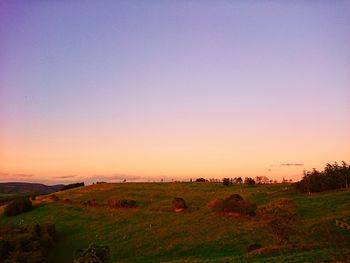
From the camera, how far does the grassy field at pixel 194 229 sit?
36531 millimetres

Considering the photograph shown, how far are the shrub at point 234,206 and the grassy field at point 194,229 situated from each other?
1.47m

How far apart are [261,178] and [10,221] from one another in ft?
172

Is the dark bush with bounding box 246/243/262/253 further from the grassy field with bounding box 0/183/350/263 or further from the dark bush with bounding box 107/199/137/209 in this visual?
the dark bush with bounding box 107/199/137/209

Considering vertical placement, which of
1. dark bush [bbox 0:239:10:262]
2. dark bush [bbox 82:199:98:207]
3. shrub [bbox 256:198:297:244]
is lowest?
dark bush [bbox 0:239:10:262]

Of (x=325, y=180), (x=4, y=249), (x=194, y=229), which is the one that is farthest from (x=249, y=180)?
(x=4, y=249)

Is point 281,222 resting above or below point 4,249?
above

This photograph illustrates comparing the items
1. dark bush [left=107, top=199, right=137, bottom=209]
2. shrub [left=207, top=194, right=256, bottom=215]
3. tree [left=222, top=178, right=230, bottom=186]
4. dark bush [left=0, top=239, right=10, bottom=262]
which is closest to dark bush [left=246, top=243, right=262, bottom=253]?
shrub [left=207, top=194, right=256, bottom=215]

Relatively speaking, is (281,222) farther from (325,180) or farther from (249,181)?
(249,181)

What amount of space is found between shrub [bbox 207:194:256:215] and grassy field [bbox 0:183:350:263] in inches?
58.0

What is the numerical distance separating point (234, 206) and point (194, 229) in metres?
7.67

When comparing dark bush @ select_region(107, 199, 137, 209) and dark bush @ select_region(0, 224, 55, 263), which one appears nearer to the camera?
dark bush @ select_region(0, 224, 55, 263)

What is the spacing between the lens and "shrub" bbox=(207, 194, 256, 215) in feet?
179

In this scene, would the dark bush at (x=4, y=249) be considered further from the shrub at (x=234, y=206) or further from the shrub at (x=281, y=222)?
the shrub at (x=281, y=222)

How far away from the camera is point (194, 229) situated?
51.1 m
